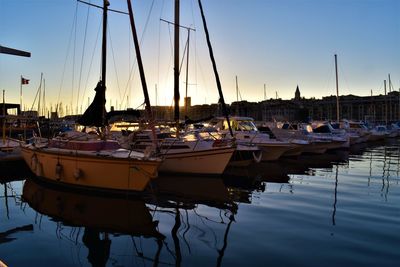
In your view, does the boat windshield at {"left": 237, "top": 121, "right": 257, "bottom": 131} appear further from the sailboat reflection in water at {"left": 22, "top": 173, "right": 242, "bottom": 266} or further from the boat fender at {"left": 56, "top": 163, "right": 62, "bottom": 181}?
the boat fender at {"left": 56, "top": 163, "right": 62, "bottom": 181}

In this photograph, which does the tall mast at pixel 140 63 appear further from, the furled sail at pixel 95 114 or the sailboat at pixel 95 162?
the furled sail at pixel 95 114

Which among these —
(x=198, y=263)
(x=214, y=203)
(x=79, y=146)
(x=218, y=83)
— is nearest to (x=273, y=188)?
(x=214, y=203)

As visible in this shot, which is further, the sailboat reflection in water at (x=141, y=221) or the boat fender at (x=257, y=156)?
the boat fender at (x=257, y=156)

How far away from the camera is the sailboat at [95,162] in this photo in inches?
538

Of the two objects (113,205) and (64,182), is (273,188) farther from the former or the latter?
(64,182)

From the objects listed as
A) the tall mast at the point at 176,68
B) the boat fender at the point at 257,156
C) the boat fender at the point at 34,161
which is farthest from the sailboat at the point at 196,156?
the boat fender at the point at 34,161

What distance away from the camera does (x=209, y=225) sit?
10.3 metres

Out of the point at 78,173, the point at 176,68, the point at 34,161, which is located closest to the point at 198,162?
the point at 176,68

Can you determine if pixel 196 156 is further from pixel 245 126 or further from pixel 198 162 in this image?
pixel 245 126

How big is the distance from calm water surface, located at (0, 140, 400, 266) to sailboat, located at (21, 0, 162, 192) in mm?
667

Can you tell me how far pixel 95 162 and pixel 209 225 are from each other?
18.1 ft

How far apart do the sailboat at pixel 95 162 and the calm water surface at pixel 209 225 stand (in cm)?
67

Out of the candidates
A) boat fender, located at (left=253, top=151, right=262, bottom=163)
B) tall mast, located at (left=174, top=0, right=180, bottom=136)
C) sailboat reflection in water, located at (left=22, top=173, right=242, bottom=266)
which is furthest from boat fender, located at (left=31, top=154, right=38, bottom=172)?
boat fender, located at (left=253, top=151, right=262, bottom=163)

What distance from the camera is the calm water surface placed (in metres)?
7.91
